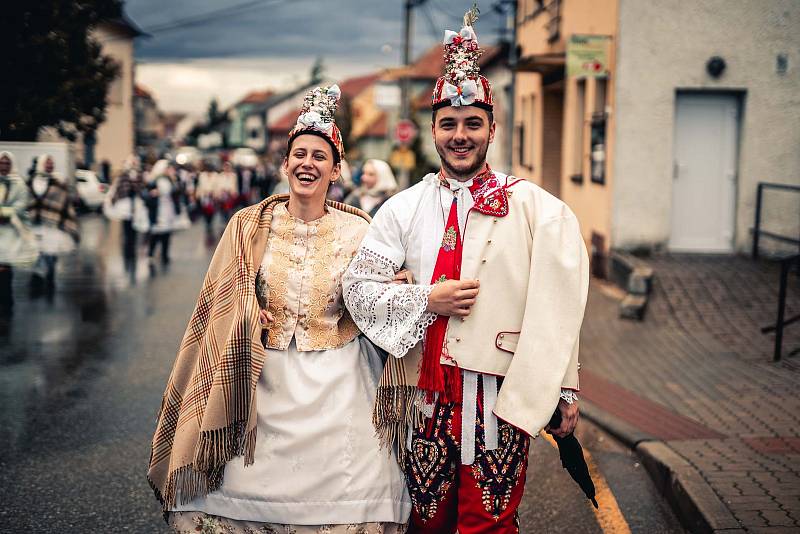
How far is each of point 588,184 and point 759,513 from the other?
464 inches

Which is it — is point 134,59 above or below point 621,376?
above

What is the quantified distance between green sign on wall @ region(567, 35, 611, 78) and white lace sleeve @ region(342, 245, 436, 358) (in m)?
10.8

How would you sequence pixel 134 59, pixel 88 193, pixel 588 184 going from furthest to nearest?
pixel 134 59 → pixel 88 193 → pixel 588 184

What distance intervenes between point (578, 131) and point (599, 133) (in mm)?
2847

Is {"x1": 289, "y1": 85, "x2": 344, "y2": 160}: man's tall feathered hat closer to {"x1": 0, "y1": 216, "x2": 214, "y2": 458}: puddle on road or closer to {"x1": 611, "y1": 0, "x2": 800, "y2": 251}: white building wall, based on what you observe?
{"x1": 0, "y1": 216, "x2": 214, "y2": 458}: puddle on road

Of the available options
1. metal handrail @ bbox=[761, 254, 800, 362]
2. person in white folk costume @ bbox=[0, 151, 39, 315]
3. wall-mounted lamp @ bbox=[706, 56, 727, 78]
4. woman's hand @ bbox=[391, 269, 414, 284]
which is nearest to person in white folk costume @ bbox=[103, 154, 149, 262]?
person in white folk costume @ bbox=[0, 151, 39, 315]

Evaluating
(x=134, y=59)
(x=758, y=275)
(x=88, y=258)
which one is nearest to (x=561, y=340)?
(x=758, y=275)

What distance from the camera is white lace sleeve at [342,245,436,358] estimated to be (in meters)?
3.24

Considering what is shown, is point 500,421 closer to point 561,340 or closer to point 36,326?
point 561,340

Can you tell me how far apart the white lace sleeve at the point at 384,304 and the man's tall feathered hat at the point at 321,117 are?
627mm

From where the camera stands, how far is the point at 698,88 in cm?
1338

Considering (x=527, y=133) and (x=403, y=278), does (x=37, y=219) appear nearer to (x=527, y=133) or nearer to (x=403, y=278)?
(x=403, y=278)

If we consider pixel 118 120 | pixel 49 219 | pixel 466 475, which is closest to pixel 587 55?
pixel 49 219

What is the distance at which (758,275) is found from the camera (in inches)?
466
